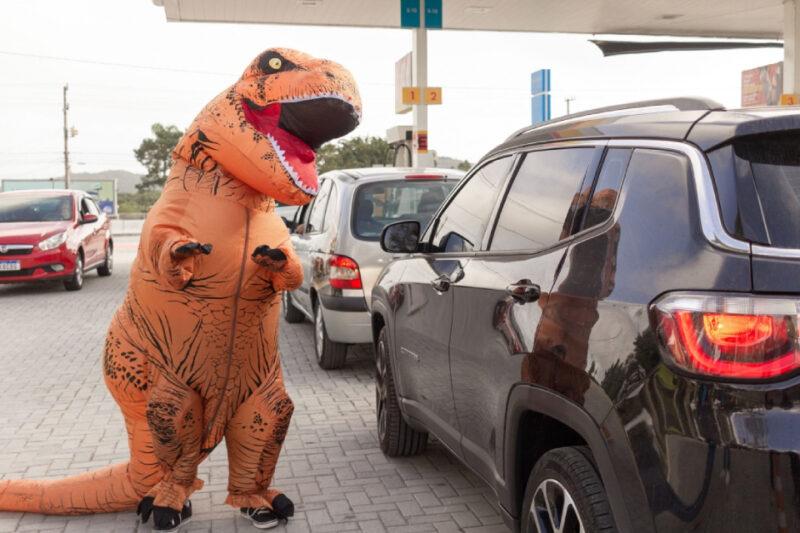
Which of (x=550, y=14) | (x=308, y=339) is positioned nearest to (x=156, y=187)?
(x=550, y=14)

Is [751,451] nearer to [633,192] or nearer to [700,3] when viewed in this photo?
[633,192]

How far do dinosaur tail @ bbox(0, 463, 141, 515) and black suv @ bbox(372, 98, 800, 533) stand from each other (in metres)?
1.76

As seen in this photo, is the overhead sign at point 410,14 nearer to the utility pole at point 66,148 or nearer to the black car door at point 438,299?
the black car door at point 438,299

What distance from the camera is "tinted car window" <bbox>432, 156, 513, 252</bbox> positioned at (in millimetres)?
3802

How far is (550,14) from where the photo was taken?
1942cm

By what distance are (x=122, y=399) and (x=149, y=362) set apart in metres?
0.28

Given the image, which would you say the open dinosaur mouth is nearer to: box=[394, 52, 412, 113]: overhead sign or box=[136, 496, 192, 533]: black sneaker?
box=[136, 496, 192, 533]: black sneaker

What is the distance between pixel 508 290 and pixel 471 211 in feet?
3.08

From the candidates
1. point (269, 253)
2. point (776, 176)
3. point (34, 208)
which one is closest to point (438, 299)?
point (269, 253)

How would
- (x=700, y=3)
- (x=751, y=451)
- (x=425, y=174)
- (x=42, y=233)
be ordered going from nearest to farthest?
1. (x=751, y=451)
2. (x=425, y=174)
3. (x=42, y=233)
4. (x=700, y=3)

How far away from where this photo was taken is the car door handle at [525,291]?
2.96 meters

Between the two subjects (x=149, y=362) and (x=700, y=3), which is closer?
(x=149, y=362)

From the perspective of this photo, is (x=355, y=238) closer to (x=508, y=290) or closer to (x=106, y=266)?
(x=508, y=290)

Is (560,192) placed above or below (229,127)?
below
